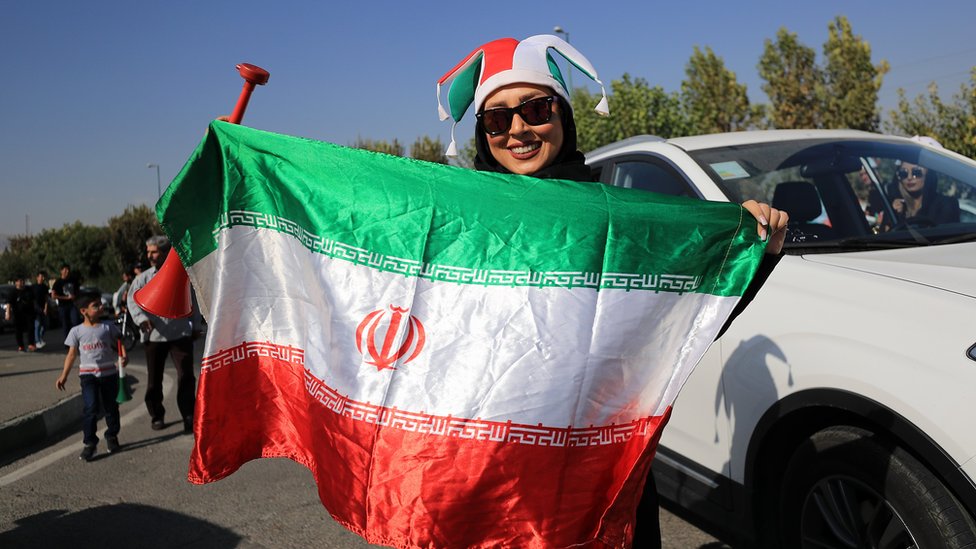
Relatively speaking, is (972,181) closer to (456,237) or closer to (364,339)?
(456,237)

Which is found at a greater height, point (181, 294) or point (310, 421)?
point (181, 294)

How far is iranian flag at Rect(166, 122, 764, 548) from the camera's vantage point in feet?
6.52

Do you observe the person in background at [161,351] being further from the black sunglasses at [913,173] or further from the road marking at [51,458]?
the black sunglasses at [913,173]

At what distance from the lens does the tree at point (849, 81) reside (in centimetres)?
3738

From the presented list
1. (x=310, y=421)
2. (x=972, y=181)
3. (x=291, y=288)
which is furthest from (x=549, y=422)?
(x=972, y=181)

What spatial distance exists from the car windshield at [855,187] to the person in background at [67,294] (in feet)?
53.1

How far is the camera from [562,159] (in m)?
2.41

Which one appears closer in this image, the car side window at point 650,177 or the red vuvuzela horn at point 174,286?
the red vuvuzela horn at point 174,286

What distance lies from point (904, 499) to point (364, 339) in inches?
67.4

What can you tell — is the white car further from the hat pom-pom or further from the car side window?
the hat pom-pom

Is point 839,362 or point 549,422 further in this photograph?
point 839,362

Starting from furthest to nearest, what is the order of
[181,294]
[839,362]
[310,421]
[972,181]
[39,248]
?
[39,248], [972,181], [839,362], [181,294], [310,421]

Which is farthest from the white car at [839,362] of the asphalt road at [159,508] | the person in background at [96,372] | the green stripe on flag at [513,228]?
the person in background at [96,372]

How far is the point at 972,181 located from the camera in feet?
12.6
